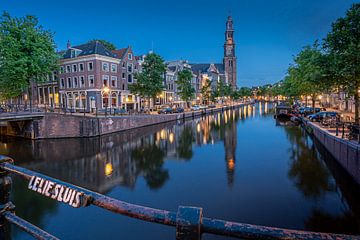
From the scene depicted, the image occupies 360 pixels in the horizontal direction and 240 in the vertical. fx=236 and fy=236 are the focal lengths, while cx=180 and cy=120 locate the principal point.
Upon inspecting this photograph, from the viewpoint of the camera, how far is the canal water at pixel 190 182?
1063 centimetres

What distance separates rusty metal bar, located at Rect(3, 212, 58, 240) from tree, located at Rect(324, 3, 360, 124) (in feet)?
72.5

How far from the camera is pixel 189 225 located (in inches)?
58.5

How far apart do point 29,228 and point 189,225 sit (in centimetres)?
178

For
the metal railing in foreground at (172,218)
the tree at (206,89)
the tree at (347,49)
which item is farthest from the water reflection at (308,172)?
the tree at (206,89)

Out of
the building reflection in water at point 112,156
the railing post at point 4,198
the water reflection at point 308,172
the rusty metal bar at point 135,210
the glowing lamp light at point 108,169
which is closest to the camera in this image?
the rusty metal bar at point 135,210

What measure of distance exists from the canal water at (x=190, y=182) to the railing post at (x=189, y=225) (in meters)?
8.78

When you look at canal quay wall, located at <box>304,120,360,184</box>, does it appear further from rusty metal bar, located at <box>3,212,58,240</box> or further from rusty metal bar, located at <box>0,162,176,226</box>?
rusty metal bar, located at <box>3,212,58,240</box>

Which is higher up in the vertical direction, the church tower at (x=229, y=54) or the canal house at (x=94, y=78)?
the church tower at (x=229, y=54)

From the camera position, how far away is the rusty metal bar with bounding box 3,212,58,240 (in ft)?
7.09

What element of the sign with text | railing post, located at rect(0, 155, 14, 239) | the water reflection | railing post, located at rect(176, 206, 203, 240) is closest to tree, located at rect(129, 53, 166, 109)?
the water reflection

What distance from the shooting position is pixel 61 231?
1014 cm

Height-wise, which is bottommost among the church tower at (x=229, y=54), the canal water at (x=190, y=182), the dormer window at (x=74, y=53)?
A: the canal water at (x=190, y=182)

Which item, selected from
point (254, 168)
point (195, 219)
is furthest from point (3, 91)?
point (195, 219)

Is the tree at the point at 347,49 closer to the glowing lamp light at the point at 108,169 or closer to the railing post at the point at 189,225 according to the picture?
the glowing lamp light at the point at 108,169
